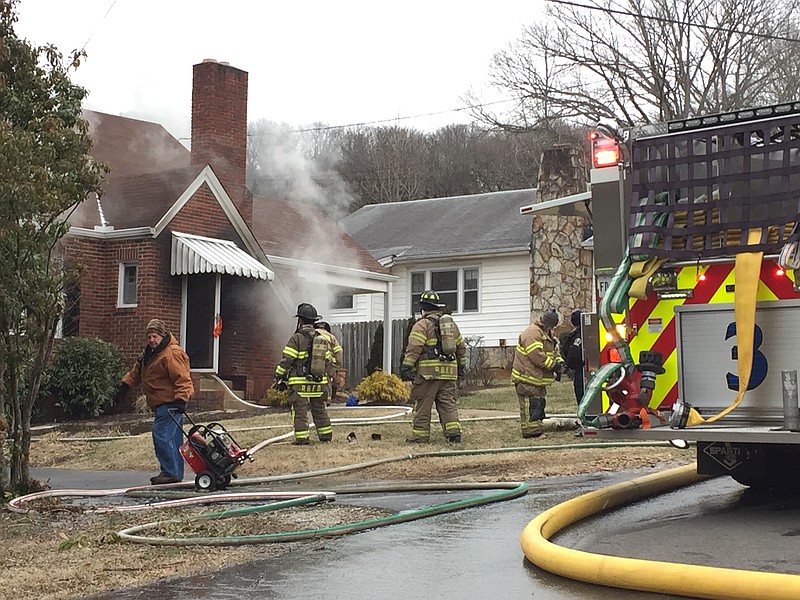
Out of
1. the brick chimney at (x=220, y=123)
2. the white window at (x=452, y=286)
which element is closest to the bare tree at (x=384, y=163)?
the white window at (x=452, y=286)

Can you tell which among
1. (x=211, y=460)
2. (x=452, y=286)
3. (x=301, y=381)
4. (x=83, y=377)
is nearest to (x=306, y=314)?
(x=301, y=381)

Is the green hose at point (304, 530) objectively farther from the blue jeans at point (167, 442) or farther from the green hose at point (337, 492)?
the blue jeans at point (167, 442)

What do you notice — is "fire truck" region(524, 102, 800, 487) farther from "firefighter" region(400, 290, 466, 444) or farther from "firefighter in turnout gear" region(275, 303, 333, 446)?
"firefighter in turnout gear" region(275, 303, 333, 446)

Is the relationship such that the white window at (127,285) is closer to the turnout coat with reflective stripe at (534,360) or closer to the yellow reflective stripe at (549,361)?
the turnout coat with reflective stripe at (534,360)

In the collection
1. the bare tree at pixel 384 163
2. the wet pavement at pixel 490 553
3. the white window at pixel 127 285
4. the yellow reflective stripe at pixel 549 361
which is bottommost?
the wet pavement at pixel 490 553

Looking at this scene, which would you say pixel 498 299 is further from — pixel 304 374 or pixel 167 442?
pixel 167 442

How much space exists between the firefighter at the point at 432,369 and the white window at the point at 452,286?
14861 mm

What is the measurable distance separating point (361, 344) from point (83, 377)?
845cm

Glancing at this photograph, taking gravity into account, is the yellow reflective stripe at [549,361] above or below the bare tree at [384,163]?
below

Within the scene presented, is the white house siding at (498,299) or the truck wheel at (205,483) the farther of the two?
the white house siding at (498,299)

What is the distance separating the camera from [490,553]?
237 inches

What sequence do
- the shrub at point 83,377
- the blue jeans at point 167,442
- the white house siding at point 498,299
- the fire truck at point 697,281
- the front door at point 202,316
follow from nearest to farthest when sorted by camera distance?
1. the fire truck at point 697,281
2. the blue jeans at point 167,442
3. the shrub at point 83,377
4. the front door at point 202,316
5. the white house siding at point 498,299

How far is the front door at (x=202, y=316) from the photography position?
1956cm

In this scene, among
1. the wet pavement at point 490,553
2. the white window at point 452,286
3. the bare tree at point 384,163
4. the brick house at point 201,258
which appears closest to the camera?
the wet pavement at point 490,553
